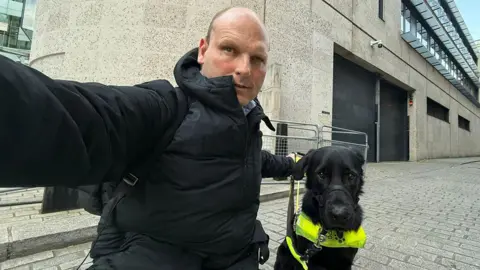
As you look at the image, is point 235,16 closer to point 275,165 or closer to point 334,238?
point 275,165

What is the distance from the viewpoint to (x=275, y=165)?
1982 mm

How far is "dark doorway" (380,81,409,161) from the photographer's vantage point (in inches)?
596

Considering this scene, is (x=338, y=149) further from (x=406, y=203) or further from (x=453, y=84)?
(x=453, y=84)

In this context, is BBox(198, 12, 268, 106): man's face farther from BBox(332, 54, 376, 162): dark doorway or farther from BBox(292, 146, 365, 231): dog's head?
BBox(332, 54, 376, 162): dark doorway

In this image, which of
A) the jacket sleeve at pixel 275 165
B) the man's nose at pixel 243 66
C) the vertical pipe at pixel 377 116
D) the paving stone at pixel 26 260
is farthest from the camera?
the vertical pipe at pixel 377 116

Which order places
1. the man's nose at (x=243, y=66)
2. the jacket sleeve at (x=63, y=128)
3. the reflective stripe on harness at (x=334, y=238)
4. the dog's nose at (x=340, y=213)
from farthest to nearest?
1. the reflective stripe on harness at (x=334, y=238)
2. the dog's nose at (x=340, y=213)
3. the man's nose at (x=243, y=66)
4. the jacket sleeve at (x=63, y=128)

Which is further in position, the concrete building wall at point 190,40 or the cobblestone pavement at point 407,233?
the concrete building wall at point 190,40

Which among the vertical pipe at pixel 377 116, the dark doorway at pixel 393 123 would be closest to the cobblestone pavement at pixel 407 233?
the vertical pipe at pixel 377 116

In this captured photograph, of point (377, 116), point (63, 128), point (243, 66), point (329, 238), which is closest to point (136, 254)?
point (63, 128)

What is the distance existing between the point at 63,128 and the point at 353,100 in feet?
44.8

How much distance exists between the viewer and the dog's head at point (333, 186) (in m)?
1.68

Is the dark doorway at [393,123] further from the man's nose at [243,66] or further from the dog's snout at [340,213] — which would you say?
the man's nose at [243,66]

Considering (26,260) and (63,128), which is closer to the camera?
(63,128)

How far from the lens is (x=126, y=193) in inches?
37.7
